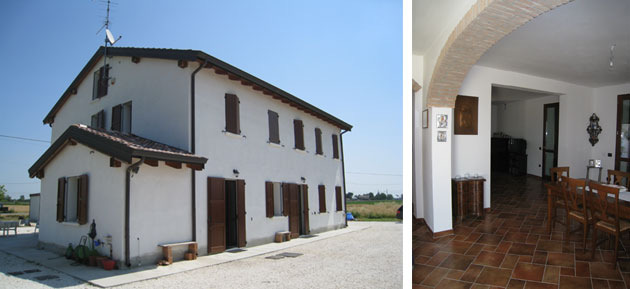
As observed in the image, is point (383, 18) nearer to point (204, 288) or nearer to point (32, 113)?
point (204, 288)

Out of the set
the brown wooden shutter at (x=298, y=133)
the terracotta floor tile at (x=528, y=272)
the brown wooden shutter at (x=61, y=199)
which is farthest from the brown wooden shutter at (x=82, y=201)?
the terracotta floor tile at (x=528, y=272)

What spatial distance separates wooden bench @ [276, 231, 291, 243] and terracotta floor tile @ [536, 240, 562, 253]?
3031 mm

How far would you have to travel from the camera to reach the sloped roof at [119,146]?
1.54 metres

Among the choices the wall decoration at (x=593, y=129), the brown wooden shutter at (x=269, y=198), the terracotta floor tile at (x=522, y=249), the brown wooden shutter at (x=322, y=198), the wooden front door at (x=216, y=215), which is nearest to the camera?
the wooden front door at (x=216, y=215)

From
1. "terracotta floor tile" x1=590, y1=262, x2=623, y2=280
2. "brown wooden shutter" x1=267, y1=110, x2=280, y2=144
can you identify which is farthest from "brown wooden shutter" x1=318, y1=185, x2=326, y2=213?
"terracotta floor tile" x1=590, y1=262, x2=623, y2=280

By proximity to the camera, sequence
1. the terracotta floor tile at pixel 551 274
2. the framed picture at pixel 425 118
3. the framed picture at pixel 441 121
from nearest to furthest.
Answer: the terracotta floor tile at pixel 551 274 < the framed picture at pixel 441 121 < the framed picture at pixel 425 118

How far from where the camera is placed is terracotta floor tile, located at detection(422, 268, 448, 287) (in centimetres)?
308

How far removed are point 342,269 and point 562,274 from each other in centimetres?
220

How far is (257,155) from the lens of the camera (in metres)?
1.91

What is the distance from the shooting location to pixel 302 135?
82.8 inches

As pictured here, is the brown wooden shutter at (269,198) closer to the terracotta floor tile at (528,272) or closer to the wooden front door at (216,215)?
the wooden front door at (216,215)

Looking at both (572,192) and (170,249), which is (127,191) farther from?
(572,192)

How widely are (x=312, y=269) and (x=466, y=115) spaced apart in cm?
452

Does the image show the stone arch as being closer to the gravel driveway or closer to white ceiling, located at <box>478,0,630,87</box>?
white ceiling, located at <box>478,0,630,87</box>
